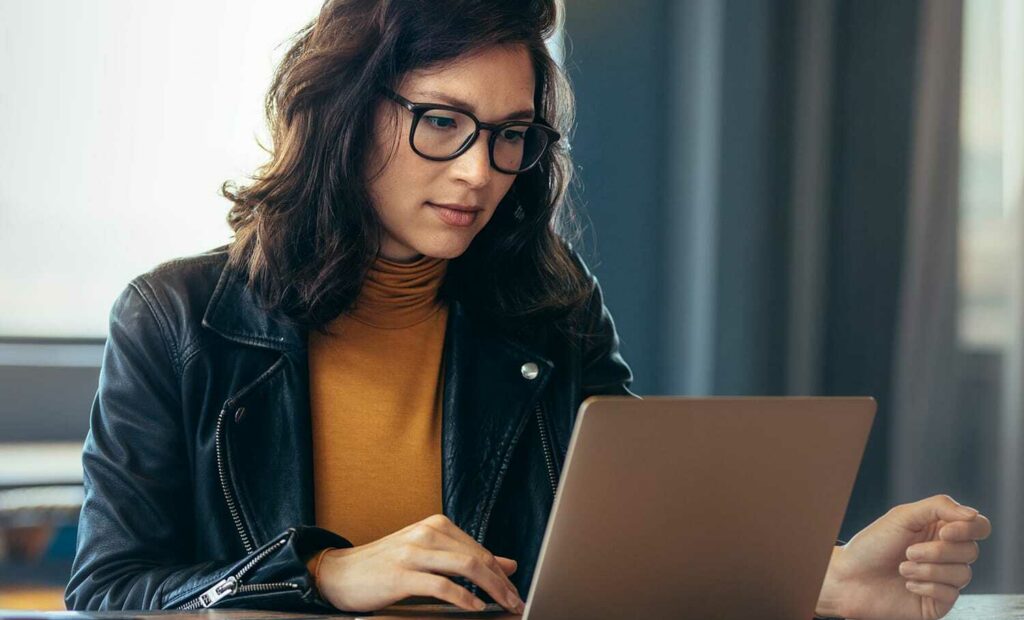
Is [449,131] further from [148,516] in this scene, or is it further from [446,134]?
[148,516]

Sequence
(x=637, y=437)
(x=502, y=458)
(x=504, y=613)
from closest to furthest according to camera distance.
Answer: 1. (x=637, y=437)
2. (x=504, y=613)
3. (x=502, y=458)

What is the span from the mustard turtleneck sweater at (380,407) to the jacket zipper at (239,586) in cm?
33

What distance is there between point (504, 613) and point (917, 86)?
7.07 feet

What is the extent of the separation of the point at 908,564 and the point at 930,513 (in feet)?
0.18

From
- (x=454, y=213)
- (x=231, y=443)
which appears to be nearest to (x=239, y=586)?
(x=231, y=443)

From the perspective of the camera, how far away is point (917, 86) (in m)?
2.85

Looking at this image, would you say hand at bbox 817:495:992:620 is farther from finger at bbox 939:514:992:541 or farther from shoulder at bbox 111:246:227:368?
shoulder at bbox 111:246:227:368

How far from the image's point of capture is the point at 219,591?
3.77 ft

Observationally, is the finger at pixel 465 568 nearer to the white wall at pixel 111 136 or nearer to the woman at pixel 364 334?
the woman at pixel 364 334

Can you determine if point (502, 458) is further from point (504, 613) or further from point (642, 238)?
point (642, 238)

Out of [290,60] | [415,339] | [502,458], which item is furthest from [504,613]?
[290,60]

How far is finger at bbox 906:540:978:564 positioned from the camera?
115 cm

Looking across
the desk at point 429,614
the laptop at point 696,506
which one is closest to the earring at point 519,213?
the desk at point 429,614

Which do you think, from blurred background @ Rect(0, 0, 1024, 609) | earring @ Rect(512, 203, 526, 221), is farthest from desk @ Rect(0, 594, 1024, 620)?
blurred background @ Rect(0, 0, 1024, 609)
